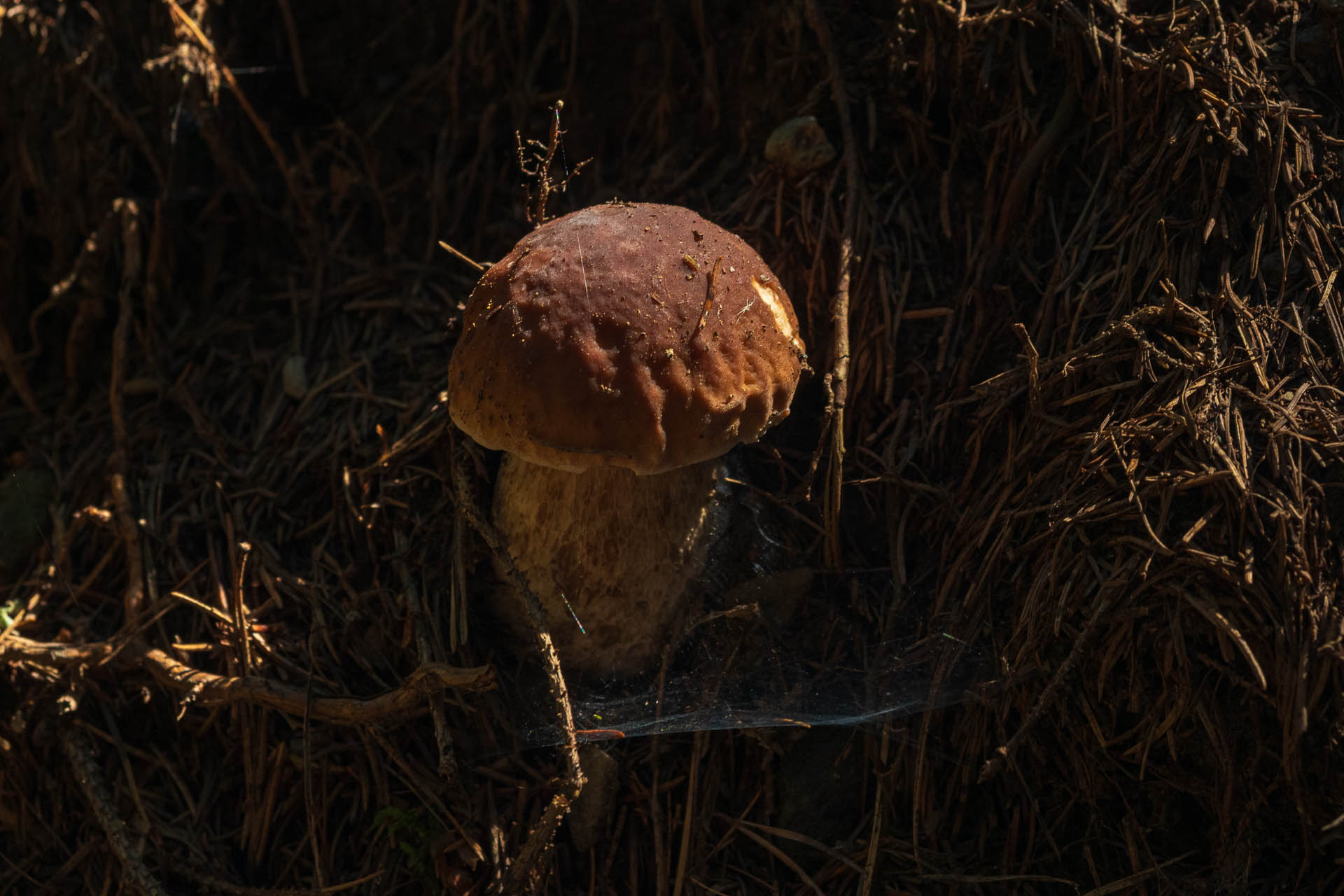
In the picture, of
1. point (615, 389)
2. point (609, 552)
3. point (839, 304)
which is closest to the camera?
point (615, 389)

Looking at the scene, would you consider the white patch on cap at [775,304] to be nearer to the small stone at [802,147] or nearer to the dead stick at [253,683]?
the small stone at [802,147]

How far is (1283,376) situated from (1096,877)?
1090 millimetres

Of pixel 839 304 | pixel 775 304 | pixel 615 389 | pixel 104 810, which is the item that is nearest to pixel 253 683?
pixel 104 810

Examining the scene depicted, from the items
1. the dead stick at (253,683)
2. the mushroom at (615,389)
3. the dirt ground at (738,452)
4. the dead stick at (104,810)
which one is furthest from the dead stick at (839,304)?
the dead stick at (104,810)

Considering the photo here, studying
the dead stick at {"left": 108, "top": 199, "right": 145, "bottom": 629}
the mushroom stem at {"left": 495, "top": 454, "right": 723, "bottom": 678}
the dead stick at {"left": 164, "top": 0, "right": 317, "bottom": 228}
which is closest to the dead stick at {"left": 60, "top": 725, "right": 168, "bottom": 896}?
the dead stick at {"left": 108, "top": 199, "right": 145, "bottom": 629}

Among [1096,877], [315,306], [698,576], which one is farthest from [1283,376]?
[315,306]

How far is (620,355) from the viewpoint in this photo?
1.70 m

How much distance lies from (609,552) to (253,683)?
914 millimetres

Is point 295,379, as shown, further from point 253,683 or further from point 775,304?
point 775,304

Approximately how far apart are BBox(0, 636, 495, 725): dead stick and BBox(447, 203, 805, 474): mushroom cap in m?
0.54

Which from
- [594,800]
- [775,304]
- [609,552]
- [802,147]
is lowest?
[594,800]

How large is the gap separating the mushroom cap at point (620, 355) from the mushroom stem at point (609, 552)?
0.96 ft

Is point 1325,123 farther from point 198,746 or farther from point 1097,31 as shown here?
point 198,746

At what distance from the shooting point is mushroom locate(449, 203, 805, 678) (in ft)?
5.57
